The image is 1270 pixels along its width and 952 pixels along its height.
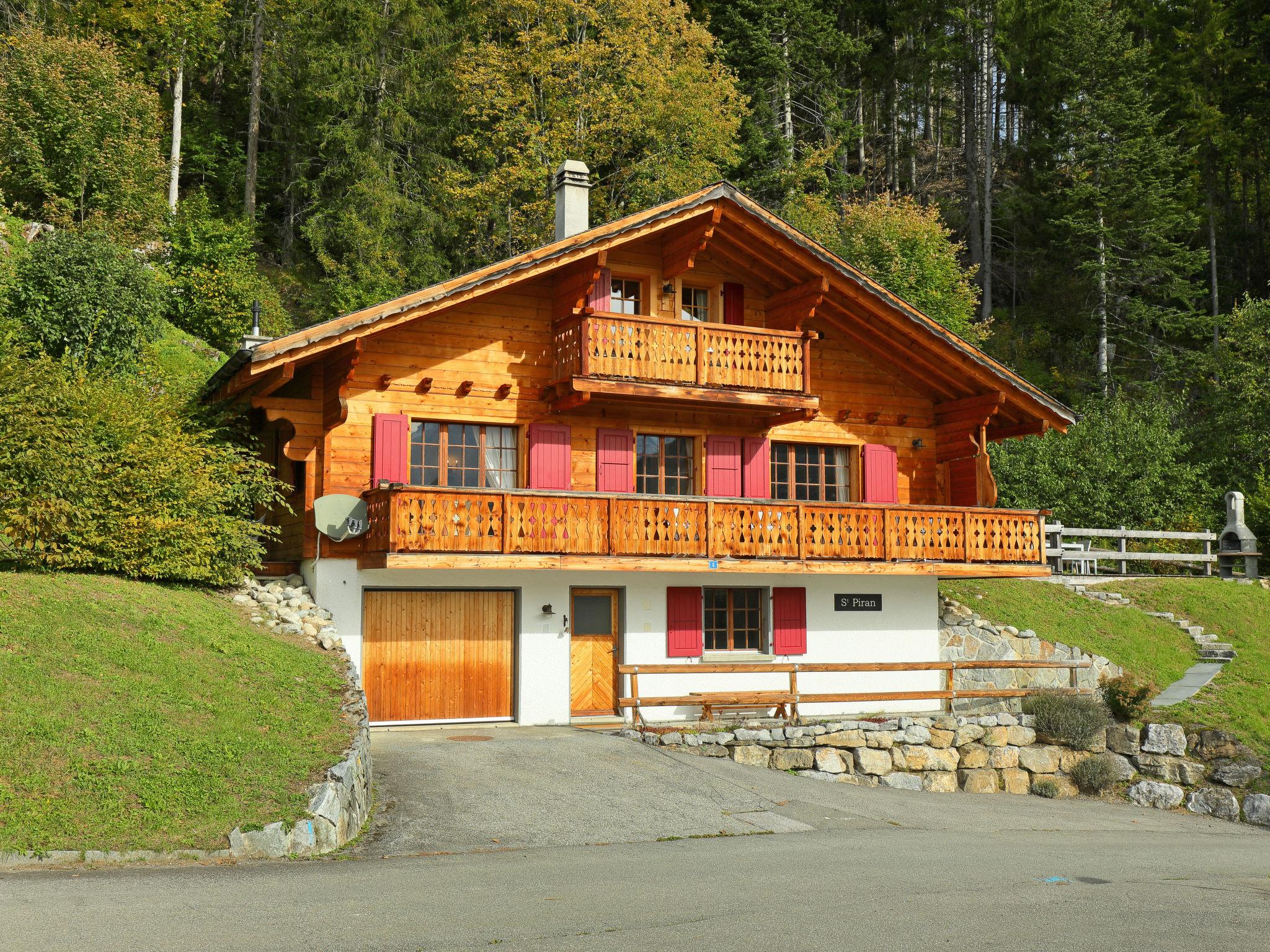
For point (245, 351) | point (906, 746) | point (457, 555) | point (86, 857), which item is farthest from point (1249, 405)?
point (86, 857)

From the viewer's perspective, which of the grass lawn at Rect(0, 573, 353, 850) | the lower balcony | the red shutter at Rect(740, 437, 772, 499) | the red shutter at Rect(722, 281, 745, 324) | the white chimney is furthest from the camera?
the red shutter at Rect(722, 281, 745, 324)

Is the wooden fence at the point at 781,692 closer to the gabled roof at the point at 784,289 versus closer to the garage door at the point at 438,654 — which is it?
the garage door at the point at 438,654

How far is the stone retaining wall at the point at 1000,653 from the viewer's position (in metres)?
22.3

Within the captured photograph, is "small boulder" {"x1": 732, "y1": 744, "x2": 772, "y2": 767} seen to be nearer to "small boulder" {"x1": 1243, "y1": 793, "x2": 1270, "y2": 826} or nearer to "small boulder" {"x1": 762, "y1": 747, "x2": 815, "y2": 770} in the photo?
"small boulder" {"x1": 762, "y1": 747, "x2": 815, "y2": 770}

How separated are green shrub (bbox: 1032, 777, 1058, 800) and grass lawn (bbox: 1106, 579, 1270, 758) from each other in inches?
137

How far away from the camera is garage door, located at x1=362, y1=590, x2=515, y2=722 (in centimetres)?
1823

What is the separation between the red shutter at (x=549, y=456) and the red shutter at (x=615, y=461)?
1.93 ft

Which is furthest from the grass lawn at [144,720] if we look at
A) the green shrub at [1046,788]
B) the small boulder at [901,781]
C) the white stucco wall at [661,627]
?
the green shrub at [1046,788]

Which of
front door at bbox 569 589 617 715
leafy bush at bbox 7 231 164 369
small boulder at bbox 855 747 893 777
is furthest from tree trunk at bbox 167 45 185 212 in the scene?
small boulder at bbox 855 747 893 777

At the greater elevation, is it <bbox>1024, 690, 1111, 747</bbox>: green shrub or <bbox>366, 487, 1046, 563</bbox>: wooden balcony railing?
<bbox>366, 487, 1046, 563</bbox>: wooden balcony railing

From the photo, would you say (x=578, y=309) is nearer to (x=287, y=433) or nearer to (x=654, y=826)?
(x=287, y=433)

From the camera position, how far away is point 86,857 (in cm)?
938

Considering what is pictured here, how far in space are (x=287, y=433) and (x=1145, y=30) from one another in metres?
47.5

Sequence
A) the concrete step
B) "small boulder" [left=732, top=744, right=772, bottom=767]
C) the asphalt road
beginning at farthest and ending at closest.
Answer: the concrete step → "small boulder" [left=732, top=744, right=772, bottom=767] → the asphalt road
